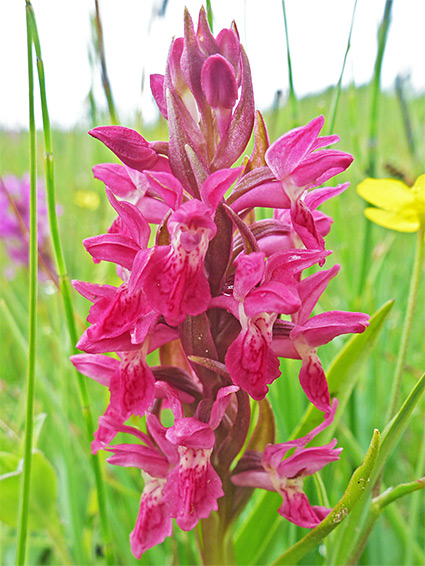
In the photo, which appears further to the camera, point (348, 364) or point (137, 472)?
point (137, 472)

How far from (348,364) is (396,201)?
0.83ft

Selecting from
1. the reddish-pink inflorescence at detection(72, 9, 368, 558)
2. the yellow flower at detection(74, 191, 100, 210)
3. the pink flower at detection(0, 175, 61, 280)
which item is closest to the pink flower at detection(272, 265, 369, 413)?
the reddish-pink inflorescence at detection(72, 9, 368, 558)

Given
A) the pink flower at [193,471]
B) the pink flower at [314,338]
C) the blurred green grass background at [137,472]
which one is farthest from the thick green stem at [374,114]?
the pink flower at [193,471]

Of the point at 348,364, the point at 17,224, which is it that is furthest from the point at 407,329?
the point at 17,224

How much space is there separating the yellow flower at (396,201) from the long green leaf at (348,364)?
0.16 metres

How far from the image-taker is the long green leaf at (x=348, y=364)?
27.0 inches

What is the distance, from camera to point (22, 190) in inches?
96.3

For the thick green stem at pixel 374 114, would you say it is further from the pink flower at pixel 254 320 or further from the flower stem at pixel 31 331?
the flower stem at pixel 31 331

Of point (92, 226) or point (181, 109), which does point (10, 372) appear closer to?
point (92, 226)

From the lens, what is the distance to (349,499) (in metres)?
0.52

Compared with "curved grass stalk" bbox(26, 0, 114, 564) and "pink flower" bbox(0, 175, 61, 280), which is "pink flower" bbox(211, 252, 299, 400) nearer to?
"curved grass stalk" bbox(26, 0, 114, 564)

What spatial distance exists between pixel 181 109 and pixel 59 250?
0.75 feet

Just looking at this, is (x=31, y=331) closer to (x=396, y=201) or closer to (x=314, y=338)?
(x=314, y=338)

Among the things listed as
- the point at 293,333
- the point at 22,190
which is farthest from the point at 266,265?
the point at 22,190
